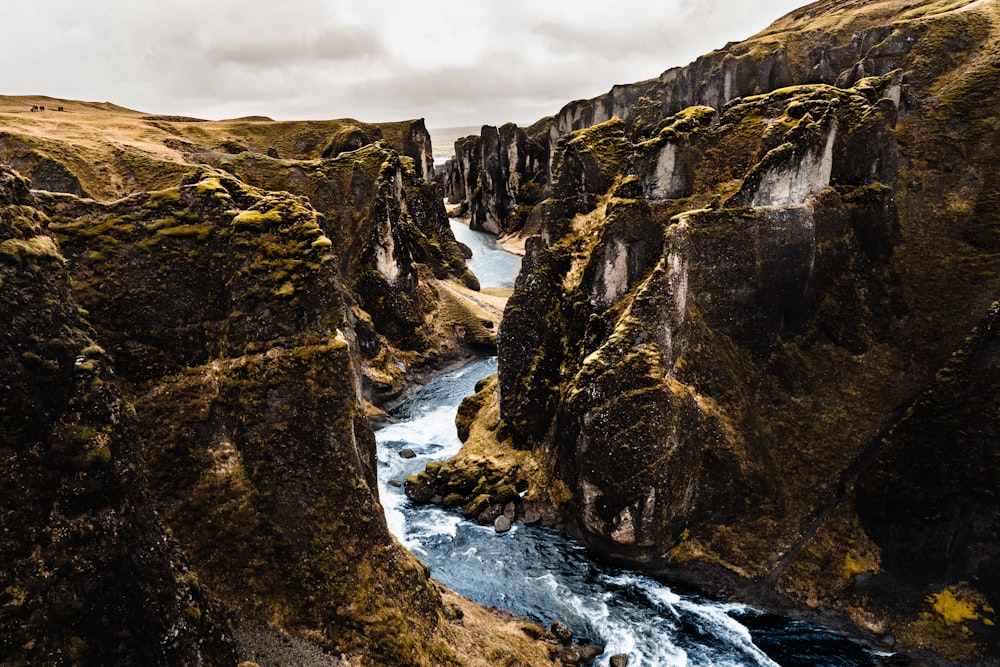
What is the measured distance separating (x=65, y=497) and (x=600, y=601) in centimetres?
2878

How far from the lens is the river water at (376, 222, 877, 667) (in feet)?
101

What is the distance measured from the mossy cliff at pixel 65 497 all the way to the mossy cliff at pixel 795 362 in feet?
88.4

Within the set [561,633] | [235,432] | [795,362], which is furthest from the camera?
[795,362]

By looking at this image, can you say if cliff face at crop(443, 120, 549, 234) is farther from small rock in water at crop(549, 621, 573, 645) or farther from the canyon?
small rock in water at crop(549, 621, 573, 645)

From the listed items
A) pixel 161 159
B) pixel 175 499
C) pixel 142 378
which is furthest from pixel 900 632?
pixel 161 159

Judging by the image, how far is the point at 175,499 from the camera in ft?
68.6

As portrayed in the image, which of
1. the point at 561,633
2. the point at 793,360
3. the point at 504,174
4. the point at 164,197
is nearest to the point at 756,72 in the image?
the point at 504,174

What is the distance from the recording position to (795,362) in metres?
39.4

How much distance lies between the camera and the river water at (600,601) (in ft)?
101

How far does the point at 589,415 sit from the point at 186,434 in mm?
24115

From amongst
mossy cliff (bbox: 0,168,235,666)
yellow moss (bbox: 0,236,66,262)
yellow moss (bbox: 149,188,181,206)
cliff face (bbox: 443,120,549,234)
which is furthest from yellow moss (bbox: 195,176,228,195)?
cliff face (bbox: 443,120,549,234)

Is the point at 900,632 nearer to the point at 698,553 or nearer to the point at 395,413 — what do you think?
the point at 698,553

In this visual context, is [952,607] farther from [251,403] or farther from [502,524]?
[251,403]

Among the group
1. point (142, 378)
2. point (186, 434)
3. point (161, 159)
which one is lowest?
point (186, 434)
